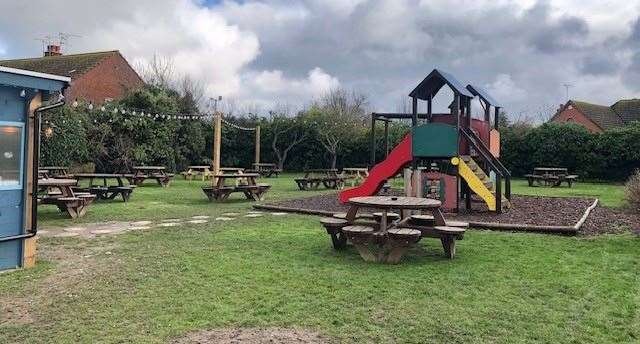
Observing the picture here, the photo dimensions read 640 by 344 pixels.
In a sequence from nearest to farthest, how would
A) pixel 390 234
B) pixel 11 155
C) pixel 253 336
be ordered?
1. pixel 253 336
2. pixel 11 155
3. pixel 390 234

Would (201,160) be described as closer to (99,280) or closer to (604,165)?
(604,165)

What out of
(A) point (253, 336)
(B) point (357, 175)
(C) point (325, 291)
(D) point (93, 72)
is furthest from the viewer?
(D) point (93, 72)

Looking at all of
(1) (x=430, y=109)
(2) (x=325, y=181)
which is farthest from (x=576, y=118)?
(1) (x=430, y=109)

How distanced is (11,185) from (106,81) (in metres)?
29.3

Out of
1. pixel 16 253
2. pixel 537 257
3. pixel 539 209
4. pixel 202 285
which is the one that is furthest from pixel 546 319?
pixel 539 209

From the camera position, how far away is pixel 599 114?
4256 centimetres

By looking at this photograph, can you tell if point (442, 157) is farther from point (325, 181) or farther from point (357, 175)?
point (357, 175)

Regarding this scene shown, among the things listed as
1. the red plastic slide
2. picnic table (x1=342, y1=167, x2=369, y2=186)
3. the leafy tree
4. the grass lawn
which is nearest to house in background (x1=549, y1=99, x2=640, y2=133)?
the leafy tree

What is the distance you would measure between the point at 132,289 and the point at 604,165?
25154 mm

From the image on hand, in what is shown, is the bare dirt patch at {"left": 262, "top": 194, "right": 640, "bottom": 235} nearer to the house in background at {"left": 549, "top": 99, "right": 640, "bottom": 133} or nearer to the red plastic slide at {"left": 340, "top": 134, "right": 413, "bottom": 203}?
the red plastic slide at {"left": 340, "top": 134, "right": 413, "bottom": 203}

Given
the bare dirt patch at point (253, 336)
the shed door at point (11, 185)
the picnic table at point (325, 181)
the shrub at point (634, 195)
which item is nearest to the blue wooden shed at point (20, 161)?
the shed door at point (11, 185)

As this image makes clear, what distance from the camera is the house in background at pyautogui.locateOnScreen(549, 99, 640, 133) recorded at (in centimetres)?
4156

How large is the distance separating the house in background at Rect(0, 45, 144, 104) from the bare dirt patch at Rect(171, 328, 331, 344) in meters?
28.7

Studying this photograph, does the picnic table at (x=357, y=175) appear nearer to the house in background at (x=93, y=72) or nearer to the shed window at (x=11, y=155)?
the house in background at (x=93, y=72)
